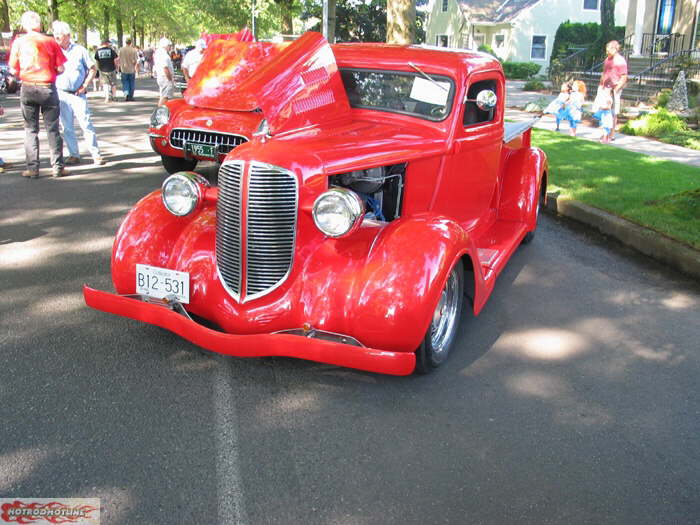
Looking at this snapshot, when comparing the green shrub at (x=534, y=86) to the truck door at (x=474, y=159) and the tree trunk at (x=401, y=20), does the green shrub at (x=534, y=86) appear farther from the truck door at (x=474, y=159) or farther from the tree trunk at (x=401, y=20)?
the truck door at (x=474, y=159)

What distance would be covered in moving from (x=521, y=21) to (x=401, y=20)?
28798 mm

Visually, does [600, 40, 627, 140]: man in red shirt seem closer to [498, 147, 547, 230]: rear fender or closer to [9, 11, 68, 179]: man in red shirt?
[498, 147, 547, 230]: rear fender

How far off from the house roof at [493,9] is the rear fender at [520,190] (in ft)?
123

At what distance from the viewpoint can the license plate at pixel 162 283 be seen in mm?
3721

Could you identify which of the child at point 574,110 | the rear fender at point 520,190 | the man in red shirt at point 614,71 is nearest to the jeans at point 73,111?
the rear fender at point 520,190

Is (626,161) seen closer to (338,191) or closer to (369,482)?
(338,191)

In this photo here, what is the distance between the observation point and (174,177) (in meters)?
3.98

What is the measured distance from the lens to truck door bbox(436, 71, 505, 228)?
4.61 metres

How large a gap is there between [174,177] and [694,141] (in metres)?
12.6

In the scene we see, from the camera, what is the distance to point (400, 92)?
4797 millimetres

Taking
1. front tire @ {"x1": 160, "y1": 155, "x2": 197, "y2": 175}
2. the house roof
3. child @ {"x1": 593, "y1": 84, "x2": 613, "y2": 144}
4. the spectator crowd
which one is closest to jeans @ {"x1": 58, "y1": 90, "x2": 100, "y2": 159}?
the spectator crowd

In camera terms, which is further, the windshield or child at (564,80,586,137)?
child at (564,80,586,137)

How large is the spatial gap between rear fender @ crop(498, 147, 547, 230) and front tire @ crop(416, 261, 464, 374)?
82.7 inches

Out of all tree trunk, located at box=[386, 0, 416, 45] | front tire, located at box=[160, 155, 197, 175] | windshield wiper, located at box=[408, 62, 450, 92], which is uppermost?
tree trunk, located at box=[386, 0, 416, 45]
